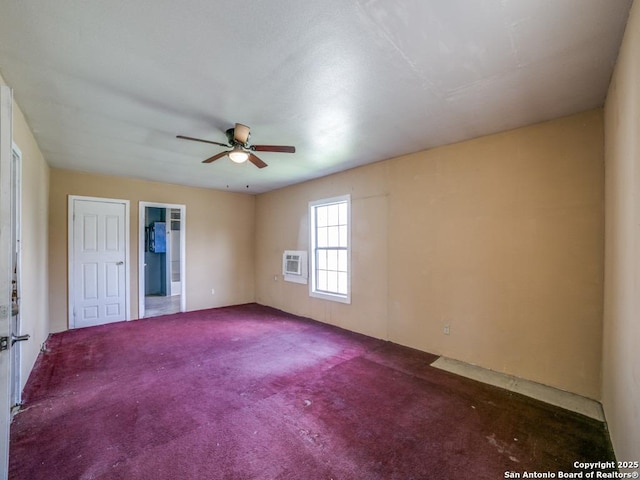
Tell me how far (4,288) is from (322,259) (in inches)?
165

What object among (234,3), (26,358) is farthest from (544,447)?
(26,358)

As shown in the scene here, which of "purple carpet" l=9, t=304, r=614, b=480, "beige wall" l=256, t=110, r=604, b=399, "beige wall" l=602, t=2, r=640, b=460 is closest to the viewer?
"beige wall" l=602, t=2, r=640, b=460

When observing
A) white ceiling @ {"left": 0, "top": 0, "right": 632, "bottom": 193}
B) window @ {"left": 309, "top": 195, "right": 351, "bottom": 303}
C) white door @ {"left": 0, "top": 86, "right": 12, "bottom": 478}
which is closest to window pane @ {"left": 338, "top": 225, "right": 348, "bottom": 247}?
window @ {"left": 309, "top": 195, "right": 351, "bottom": 303}

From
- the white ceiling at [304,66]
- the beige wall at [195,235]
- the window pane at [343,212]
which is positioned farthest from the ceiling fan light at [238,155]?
the beige wall at [195,235]

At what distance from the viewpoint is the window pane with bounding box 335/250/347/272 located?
4776 millimetres

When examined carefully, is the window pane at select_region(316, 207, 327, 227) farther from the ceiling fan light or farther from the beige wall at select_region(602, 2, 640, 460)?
the beige wall at select_region(602, 2, 640, 460)

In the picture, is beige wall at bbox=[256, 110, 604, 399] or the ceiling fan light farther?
the ceiling fan light

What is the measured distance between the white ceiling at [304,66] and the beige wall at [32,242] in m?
0.22

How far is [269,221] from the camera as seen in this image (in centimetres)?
636

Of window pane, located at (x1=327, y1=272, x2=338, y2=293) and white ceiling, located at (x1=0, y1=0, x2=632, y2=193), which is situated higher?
white ceiling, located at (x1=0, y1=0, x2=632, y2=193)

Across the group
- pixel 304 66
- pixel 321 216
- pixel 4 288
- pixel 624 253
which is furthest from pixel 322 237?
pixel 4 288

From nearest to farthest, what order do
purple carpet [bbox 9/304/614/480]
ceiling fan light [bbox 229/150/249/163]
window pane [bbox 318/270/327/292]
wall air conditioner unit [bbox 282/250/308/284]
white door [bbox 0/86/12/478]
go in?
white door [bbox 0/86/12/478]
purple carpet [bbox 9/304/614/480]
ceiling fan light [bbox 229/150/249/163]
window pane [bbox 318/270/327/292]
wall air conditioner unit [bbox 282/250/308/284]

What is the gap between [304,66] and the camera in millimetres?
1961

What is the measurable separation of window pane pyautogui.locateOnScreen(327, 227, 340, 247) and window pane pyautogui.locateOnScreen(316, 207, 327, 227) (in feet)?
0.67
